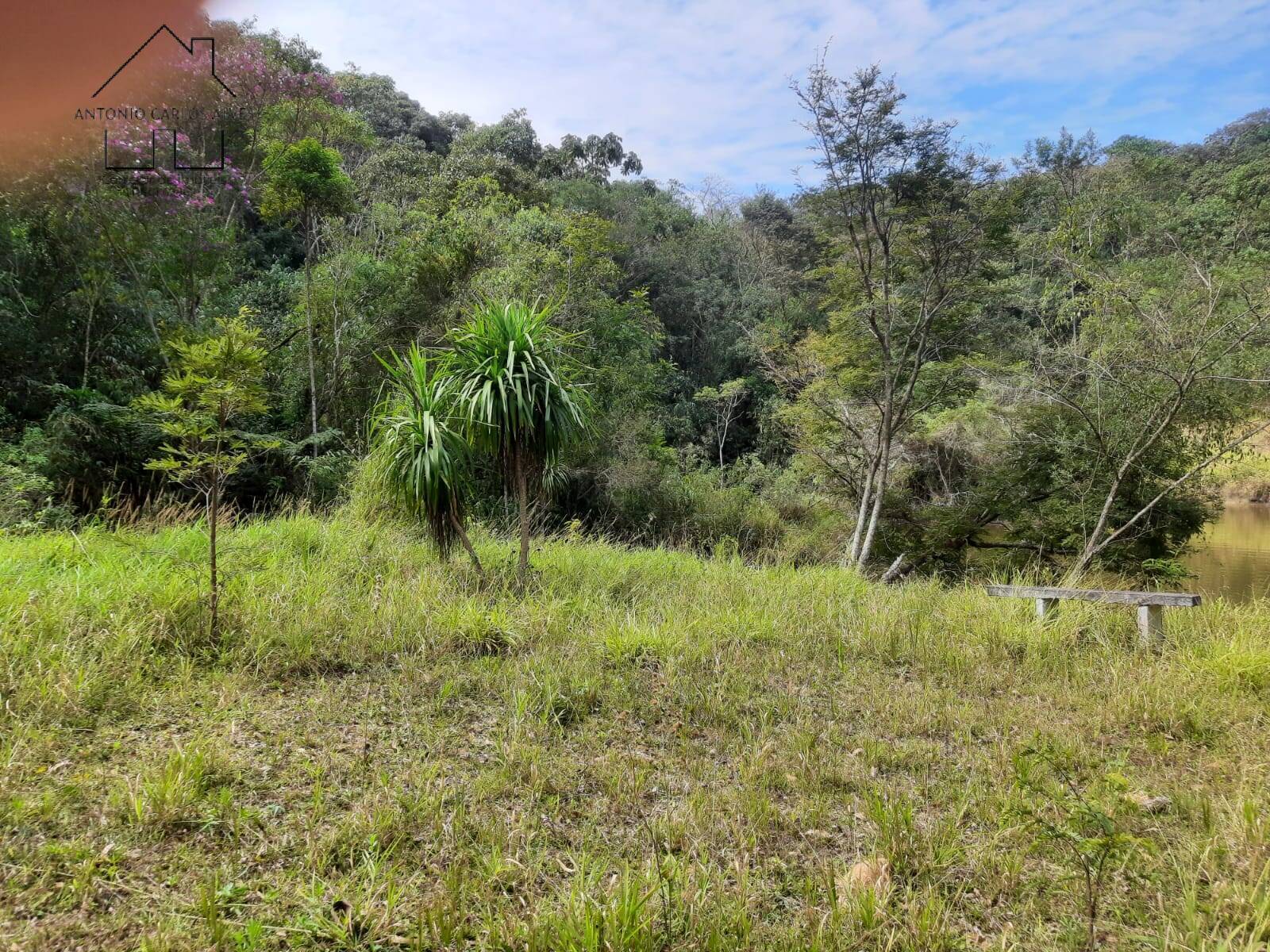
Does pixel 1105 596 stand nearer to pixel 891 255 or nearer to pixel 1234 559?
pixel 891 255

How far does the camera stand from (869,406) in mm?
11453

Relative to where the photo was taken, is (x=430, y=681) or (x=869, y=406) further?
(x=869, y=406)

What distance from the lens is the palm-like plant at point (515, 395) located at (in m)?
4.79

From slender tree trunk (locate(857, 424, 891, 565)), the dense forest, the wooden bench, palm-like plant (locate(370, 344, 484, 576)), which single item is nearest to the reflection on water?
the dense forest

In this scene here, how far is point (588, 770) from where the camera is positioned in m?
2.61

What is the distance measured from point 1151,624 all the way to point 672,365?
12.2m

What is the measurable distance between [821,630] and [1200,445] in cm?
771

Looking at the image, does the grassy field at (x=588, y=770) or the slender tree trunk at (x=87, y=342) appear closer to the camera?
the grassy field at (x=588, y=770)

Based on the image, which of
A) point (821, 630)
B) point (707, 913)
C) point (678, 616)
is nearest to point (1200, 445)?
point (821, 630)

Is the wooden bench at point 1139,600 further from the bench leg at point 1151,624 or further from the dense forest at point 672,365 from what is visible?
the dense forest at point 672,365

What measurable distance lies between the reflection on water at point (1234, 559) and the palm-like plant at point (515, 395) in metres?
7.71

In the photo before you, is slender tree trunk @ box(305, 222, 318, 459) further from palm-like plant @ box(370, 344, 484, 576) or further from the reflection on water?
the reflection on water

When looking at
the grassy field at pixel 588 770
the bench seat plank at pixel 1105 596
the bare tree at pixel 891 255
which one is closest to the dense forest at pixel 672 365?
the bare tree at pixel 891 255

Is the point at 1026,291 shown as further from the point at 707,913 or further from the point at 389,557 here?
the point at 707,913
